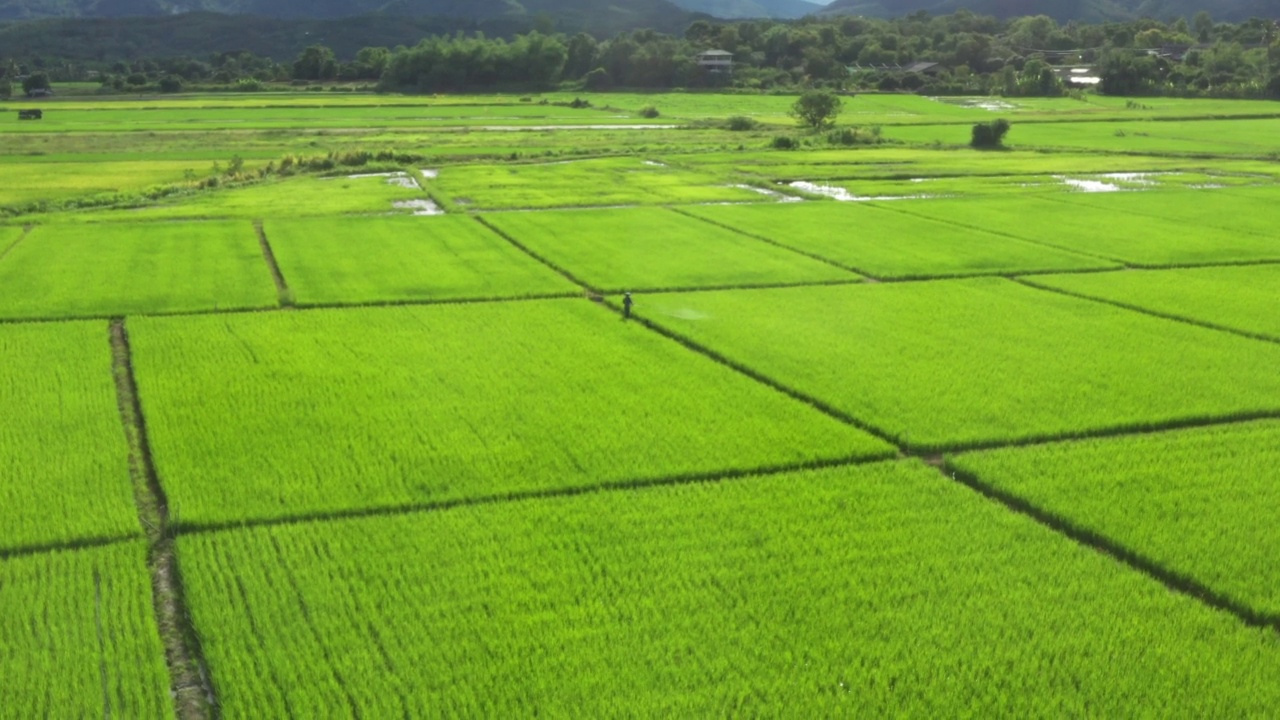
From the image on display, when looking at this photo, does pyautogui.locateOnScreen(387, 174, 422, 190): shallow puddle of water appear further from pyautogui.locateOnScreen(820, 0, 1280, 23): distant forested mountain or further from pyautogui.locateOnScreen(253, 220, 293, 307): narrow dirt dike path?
pyautogui.locateOnScreen(820, 0, 1280, 23): distant forested mountain

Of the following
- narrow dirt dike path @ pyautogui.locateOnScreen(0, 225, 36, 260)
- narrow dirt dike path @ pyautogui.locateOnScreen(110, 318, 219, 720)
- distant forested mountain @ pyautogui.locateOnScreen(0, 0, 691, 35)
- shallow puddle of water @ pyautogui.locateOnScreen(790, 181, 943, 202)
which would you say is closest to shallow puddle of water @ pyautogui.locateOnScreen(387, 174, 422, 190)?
Answer: narrow dirt dike path @ pyautogui.locateOnScreen(0, 225, 36, 260)

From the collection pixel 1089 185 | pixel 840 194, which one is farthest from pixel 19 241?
pixel 1089 185

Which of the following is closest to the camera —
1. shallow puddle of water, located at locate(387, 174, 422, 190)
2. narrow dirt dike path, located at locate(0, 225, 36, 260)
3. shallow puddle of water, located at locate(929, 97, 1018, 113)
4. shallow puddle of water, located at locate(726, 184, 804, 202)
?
narrow dirt dike path, located at locate(0, 225, 36, 260)

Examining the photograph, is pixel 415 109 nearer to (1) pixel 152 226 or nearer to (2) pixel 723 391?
(1) pixel 152 226

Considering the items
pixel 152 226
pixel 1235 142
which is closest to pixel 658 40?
pixel 1235 142

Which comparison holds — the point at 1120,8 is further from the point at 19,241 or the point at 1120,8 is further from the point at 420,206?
the point at 19,241

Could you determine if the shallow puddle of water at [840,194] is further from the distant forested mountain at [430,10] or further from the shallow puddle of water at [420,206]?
the distant forested mountain at [430,10]
